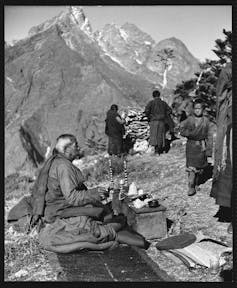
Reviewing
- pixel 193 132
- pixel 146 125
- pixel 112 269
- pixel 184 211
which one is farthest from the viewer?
pixel 146 125

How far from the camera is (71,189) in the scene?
565 centimetres

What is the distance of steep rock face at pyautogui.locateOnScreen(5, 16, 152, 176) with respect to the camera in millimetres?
18719

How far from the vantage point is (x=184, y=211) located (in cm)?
757

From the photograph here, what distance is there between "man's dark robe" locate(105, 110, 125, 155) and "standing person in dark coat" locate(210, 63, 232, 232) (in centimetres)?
570

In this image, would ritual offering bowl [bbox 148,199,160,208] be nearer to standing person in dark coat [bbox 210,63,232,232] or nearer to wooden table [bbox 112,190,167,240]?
wooden table [bbox 112,190,167,240]

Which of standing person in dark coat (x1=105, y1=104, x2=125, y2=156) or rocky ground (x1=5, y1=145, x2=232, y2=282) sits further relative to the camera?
standing person in dark coat (x1=105, y1=104, x2=125, y2=156)

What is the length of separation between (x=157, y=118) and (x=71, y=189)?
21.8ft

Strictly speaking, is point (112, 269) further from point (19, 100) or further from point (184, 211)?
point (19, 100)

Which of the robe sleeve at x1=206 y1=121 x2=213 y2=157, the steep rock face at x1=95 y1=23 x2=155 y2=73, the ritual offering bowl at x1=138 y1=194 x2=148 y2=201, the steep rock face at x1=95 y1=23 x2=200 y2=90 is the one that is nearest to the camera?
the ritual offering bowl at x1=138 y1=194 x2=148 y2=201

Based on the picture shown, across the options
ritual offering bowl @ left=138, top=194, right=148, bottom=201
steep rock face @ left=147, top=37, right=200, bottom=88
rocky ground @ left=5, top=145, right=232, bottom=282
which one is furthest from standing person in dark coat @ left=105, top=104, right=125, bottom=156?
steep rock face @ left=147, top=37, right=200, bottom=88

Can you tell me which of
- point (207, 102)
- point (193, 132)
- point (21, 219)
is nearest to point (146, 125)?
point (207, 102)
